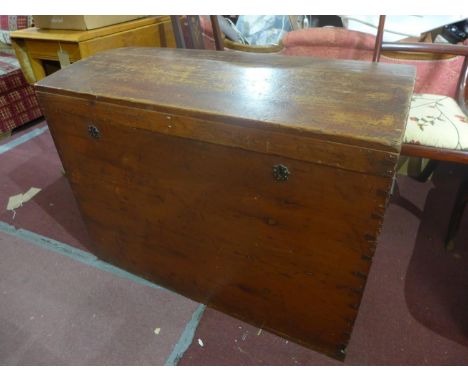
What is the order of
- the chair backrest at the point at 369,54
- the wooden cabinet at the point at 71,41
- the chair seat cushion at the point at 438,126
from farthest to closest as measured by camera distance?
1. the wooden cabinet at the point at 71,41
2. the chair backrest at the point at 369,54
3. the chair seat cushion at the point at 438,126

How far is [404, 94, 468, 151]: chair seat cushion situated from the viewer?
0.98m

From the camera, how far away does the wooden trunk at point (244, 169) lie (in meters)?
0.64

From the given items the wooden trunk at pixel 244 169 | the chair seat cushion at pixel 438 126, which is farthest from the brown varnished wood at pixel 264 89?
the chair seat cushion at pixel 438 126

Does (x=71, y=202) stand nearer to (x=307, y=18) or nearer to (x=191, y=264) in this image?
(x=191, y=264)

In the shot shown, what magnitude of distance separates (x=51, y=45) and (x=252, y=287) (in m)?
1.33

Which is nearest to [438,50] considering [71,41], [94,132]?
[94,132]

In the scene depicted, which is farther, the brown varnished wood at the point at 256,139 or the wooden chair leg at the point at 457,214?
the wooden chair leg at the point at 457,214

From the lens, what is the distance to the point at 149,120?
2.48 feet

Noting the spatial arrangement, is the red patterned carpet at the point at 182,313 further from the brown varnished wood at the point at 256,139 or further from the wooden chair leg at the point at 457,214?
the brown varnished wood at the point at 256,139

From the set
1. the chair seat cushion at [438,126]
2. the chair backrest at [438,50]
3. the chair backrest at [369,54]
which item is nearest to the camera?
the chair seat cushion at [438,126]

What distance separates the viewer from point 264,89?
0.78 meters

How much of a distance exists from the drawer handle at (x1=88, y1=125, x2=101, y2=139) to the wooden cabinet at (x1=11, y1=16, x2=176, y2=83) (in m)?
0.69

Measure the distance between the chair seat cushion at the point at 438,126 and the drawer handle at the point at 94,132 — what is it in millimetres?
881

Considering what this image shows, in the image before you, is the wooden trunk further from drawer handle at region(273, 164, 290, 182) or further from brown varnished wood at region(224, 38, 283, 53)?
brown varnished wood at region(224, 38, 283, 53)
